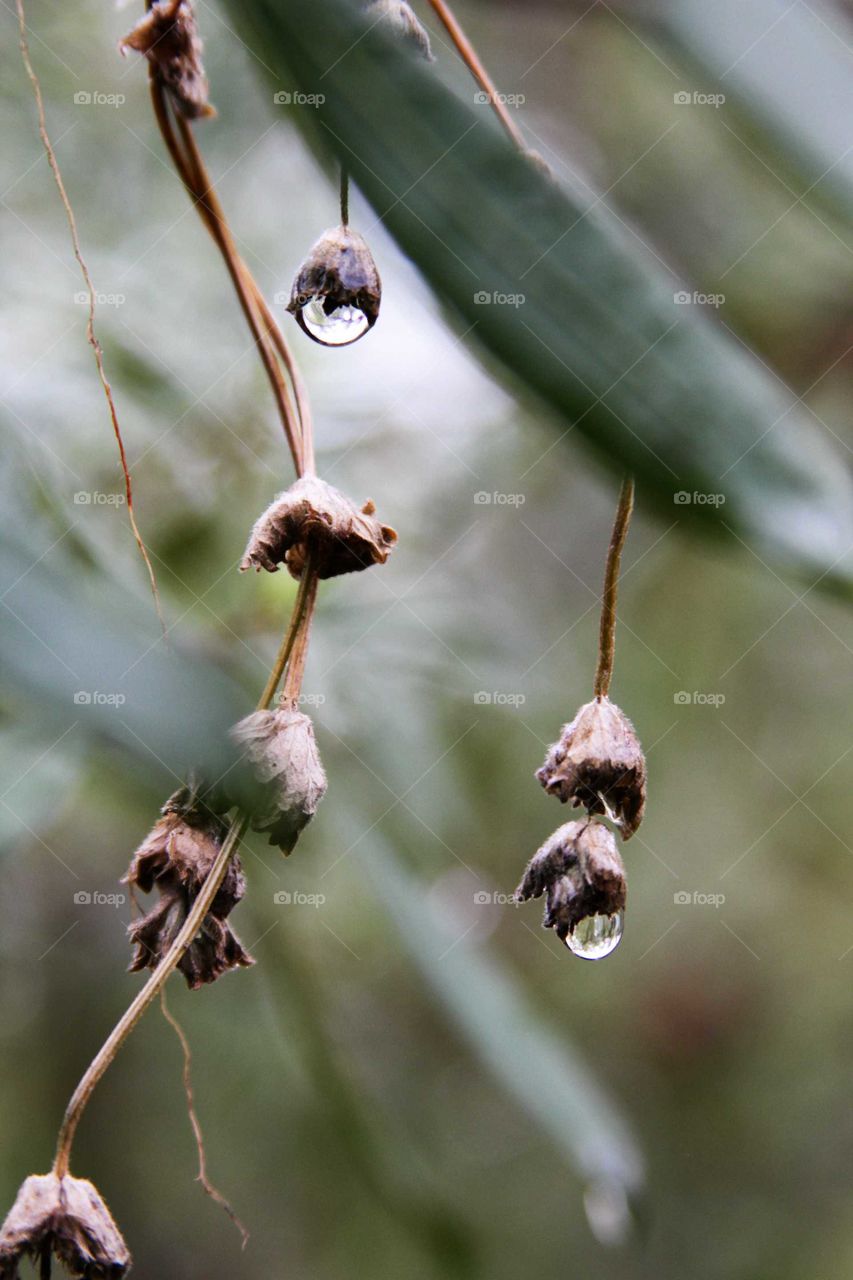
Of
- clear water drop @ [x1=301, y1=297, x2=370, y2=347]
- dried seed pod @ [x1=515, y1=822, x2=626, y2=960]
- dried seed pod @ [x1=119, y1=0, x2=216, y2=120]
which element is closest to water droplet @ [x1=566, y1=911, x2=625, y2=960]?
dried seed pod @ [x1=515, y1=822, x2=626, y2=960]

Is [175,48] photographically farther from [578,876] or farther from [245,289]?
[578,876]

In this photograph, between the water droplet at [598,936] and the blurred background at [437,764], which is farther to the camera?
the blurred background at [437,764]

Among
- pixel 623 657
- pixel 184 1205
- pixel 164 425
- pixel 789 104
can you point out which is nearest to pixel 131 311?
pixel 164 425

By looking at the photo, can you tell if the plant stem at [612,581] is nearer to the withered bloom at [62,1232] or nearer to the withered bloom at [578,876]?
the withered bloom at [578,876]

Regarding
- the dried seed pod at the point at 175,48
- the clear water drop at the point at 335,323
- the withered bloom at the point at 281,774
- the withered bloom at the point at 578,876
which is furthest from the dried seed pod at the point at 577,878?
the dried seed pod at the point at 175,48

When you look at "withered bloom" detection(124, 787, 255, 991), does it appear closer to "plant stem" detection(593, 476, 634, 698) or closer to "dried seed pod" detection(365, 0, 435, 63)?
"plant stem" detection(593, 476, 634, 698)

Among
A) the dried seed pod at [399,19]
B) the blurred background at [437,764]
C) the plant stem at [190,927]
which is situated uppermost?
the blurred background at [437,764]
